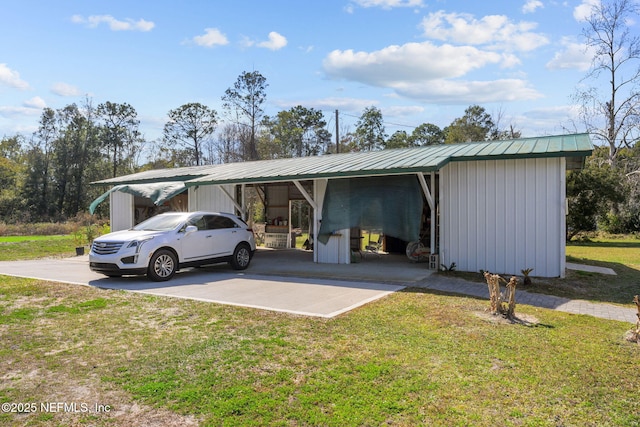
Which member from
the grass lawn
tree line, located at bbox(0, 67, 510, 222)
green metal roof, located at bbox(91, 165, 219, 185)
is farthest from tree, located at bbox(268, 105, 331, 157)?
the grass lawn

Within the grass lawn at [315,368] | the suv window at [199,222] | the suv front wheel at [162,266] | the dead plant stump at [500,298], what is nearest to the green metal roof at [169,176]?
the suv window at [199,222]

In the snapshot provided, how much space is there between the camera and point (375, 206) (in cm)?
1125

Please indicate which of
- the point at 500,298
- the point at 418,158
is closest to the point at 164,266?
the point at 418,158

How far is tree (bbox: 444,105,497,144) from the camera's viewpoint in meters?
36.7

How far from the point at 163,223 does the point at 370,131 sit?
95.6ft

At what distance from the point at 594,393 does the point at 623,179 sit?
26.9 meters

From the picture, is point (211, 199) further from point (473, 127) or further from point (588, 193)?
point (473, 127)

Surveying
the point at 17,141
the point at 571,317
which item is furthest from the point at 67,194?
the point at 571,317

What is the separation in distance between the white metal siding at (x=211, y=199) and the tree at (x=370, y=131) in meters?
23.8

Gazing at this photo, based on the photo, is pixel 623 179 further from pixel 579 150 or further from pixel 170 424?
pixel 170 424

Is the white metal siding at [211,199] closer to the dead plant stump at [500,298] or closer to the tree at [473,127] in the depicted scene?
the dead plant stump at [500,298]

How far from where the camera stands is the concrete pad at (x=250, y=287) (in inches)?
269

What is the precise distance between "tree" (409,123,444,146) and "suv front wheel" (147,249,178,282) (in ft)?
116

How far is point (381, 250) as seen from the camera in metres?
15.5
